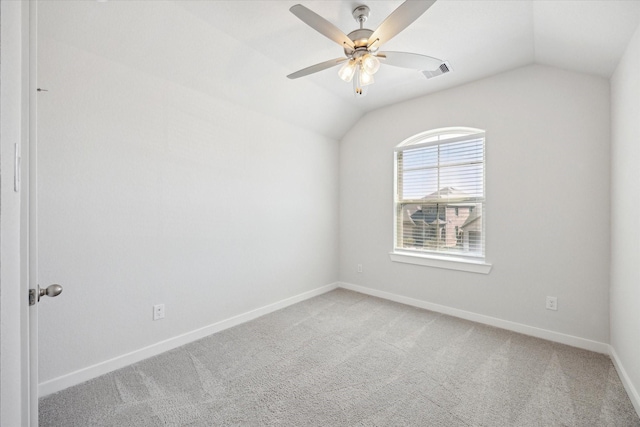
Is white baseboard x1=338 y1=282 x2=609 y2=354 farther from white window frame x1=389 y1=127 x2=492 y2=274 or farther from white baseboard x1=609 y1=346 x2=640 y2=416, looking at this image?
white window frame x1=389 y1=127 x2=492 y2=274

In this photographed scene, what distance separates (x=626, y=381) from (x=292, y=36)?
11.7 feet

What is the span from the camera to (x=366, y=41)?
1.84 m

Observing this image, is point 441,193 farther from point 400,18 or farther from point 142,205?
point 142,205

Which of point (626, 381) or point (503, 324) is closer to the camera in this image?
point (626, 381)

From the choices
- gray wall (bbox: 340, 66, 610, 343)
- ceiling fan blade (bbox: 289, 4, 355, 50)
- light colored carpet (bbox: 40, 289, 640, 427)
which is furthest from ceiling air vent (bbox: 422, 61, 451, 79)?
light colored carpet (bbox: 40, 289, 640, 427)

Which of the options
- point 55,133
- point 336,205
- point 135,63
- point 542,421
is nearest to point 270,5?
point 135,63

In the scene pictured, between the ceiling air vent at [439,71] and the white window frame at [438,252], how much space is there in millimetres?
691

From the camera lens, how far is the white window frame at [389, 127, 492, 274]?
9.89ft

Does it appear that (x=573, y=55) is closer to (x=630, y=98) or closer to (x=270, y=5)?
(x=630, y=98)

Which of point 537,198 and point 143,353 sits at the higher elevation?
point 537,198

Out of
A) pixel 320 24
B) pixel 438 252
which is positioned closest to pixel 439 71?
pixel 320 24

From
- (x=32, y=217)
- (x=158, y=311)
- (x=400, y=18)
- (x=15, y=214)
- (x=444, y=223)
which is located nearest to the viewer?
(x=15, y=214)

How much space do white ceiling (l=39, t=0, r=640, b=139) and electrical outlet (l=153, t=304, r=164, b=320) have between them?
1.98m

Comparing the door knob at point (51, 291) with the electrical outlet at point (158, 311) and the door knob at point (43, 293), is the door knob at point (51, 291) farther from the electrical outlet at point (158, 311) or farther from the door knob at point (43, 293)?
the electrical outlet at point (158, 311)
